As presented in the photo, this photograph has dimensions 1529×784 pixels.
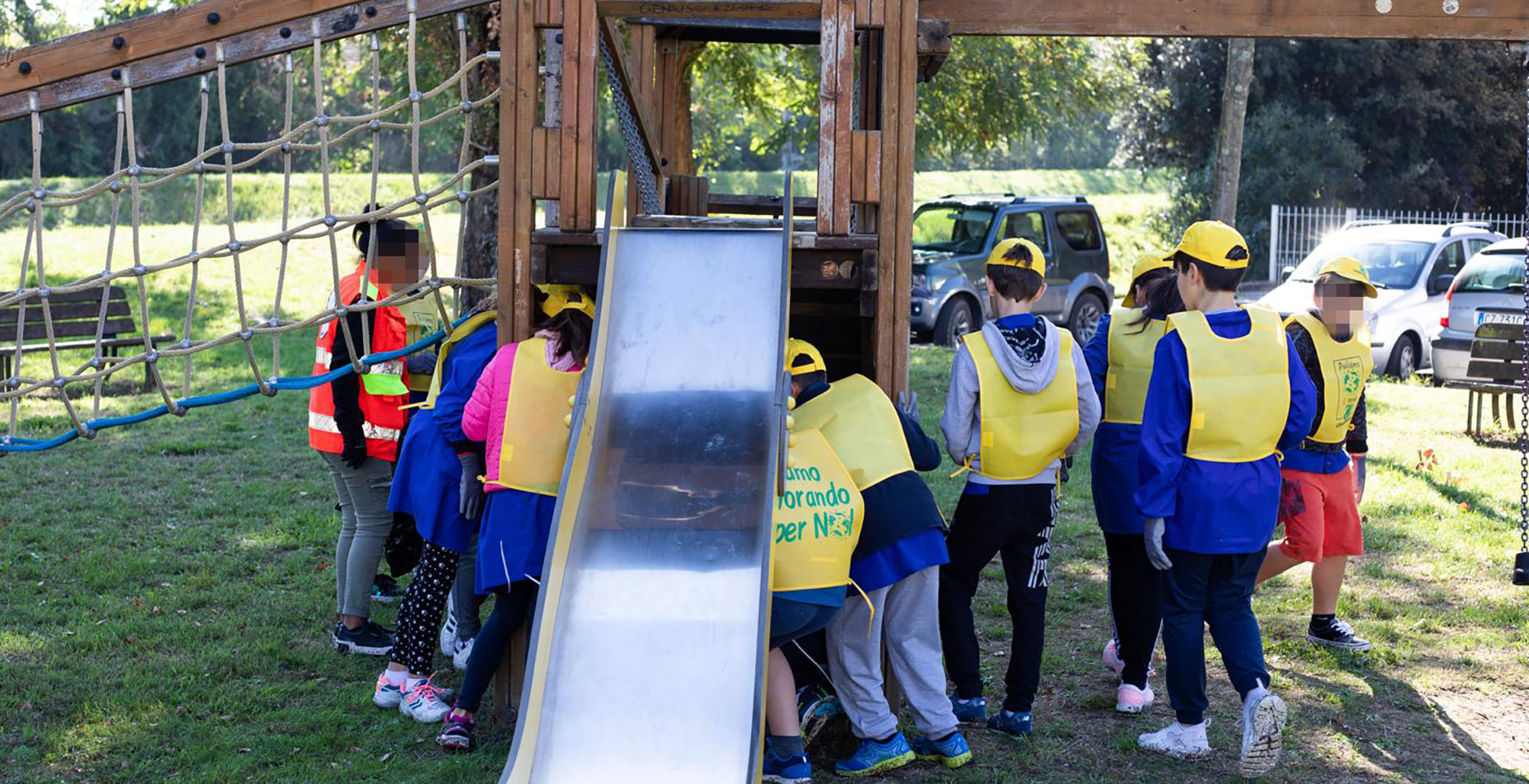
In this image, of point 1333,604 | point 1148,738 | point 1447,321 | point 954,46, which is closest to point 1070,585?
point 1333,604

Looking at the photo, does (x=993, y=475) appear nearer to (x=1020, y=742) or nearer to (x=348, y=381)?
(x=1020, y=742)

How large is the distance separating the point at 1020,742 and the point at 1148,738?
17.3 inches

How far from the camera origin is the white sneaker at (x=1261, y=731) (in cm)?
455

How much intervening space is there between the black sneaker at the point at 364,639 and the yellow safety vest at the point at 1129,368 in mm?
3011

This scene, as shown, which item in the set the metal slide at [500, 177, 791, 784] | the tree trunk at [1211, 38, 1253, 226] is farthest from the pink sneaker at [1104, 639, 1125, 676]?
the tree trunk at [1211, 38, 1253, 226]

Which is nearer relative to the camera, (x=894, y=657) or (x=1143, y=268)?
(x=894, y=657)

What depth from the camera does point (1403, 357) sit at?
1530 cm

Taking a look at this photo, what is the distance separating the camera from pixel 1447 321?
542 inches

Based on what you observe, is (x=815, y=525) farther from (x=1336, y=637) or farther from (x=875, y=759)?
(x=1336, y=637)

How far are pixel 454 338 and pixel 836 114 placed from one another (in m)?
1.58

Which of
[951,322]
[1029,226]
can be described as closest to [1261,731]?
[951,322]

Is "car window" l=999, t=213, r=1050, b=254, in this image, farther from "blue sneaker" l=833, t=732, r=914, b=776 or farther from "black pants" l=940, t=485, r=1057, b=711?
"blue sneaker" l=833, t=732, r=914, b=776

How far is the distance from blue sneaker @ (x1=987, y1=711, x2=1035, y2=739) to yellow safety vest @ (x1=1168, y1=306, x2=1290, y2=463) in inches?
44.7

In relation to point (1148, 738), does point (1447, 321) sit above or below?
above
